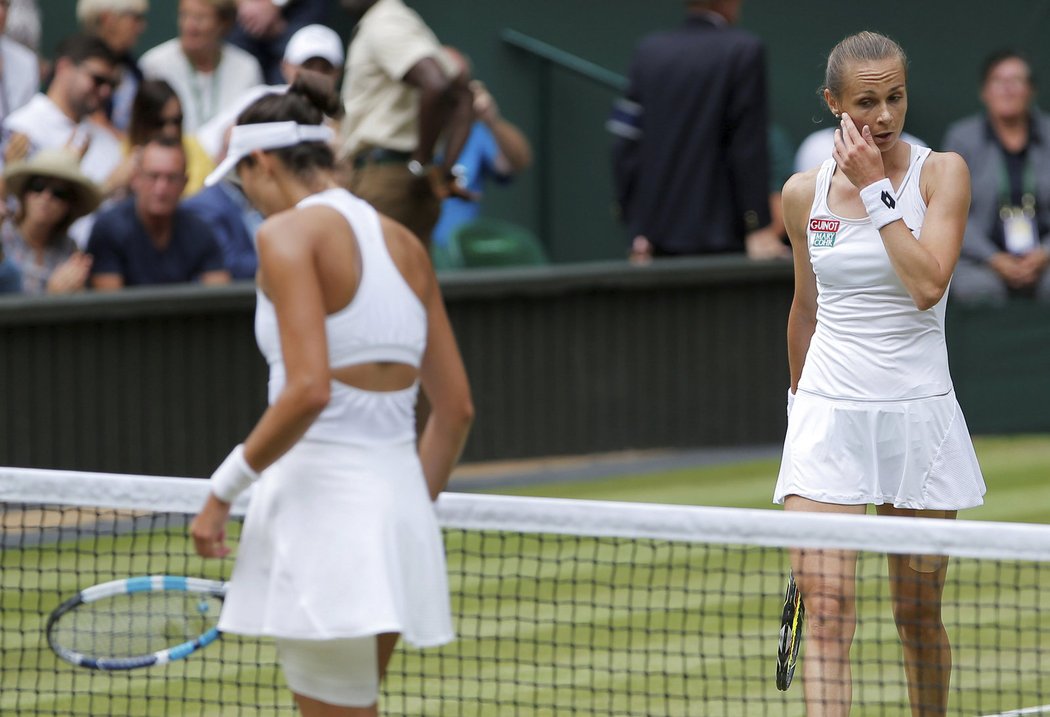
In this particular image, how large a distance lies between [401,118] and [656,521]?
419cm

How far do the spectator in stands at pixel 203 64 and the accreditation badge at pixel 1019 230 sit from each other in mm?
4461

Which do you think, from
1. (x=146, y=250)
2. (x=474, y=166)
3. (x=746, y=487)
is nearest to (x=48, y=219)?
(x=146, y=250)

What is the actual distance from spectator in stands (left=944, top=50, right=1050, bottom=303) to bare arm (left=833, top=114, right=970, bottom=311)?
6.25 m

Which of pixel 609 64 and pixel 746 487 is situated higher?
pixel 609 64

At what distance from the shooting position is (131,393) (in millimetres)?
8898

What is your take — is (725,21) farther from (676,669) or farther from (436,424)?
(436,424)

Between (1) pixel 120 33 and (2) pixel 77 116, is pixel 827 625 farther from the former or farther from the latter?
(1) pixel 120 33

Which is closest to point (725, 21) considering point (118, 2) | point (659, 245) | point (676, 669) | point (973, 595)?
point (659, 245)

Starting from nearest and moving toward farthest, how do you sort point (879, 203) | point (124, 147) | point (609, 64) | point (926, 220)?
point (879, 203) → point (926, 220) → point (124, 147) → point (609, 64)

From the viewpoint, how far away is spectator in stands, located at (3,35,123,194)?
31.6 feet

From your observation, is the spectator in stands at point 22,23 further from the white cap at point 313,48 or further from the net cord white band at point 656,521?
the net cord white band at point 656,521

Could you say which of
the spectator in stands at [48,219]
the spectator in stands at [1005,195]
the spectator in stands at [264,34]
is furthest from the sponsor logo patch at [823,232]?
the spectator in stands at [264,34]

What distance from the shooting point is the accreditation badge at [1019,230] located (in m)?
10.8

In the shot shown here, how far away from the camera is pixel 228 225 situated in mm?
9680
